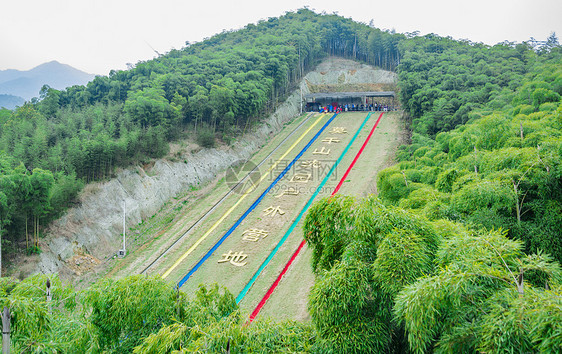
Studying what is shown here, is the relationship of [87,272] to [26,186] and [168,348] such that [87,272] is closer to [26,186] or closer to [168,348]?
[26,186]

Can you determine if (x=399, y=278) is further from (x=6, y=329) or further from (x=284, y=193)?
(x=284, y=193)

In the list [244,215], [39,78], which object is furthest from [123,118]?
[39,78]

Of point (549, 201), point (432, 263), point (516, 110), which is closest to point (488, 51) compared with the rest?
point (516, 110)

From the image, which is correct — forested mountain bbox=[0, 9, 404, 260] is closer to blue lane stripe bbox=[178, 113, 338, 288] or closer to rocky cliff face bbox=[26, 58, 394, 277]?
rocky cliff face bbox=[26, 58, 394, 277]

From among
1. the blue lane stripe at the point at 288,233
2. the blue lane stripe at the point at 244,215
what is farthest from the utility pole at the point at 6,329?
the blue lane stripe at the point at 244,215

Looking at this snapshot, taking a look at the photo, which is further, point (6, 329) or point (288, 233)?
point (288, 233)

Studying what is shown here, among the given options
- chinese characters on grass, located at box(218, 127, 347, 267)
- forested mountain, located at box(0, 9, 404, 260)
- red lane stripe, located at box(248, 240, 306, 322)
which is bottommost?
red lane stripe, located at box(248, 240, 306, 322)

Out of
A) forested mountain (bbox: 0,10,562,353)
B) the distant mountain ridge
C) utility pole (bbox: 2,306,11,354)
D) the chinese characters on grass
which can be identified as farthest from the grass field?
the distant mountain ridge
